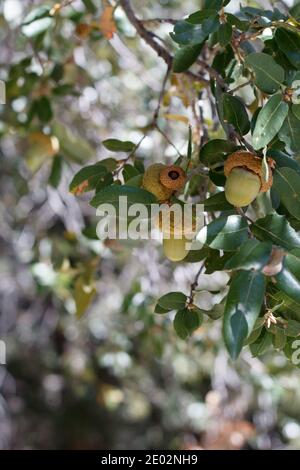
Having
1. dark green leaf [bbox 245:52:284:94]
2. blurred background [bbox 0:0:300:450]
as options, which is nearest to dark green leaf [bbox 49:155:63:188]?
blurred background [bbox 0:0:300:450]

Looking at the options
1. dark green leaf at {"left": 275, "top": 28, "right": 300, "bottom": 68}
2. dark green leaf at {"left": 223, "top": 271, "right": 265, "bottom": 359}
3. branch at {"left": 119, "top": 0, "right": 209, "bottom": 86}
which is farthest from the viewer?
branch at {"left": 119, "top": 0, "right": 209, "bottom": 86}

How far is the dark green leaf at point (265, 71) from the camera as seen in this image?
0.87 m

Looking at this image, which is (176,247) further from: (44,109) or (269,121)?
(44,109)

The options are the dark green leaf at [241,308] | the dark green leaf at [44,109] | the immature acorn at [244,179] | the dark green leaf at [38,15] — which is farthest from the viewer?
the dark green leaf at [44,109]

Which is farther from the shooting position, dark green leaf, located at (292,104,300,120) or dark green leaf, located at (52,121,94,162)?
Result: dark green leaf, located at (52,121,94,162)

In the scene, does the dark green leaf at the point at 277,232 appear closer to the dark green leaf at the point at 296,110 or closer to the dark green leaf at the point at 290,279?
the dark green leaf at the point at 290,279

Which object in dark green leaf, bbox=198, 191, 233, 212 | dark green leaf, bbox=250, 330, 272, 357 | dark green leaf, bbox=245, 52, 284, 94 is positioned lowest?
dark green leaf, bbox=250, 330, 272, 357

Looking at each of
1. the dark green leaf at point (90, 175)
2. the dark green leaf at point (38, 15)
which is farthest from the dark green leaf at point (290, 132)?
the dark green leaf at point (38, 15)

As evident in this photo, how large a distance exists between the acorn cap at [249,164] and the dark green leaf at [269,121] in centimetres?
2

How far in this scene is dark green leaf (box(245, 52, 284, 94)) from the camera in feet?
A: 2.84

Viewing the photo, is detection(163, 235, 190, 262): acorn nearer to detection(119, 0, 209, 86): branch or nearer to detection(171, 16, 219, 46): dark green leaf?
detection(171, 16, 219, 46): dark green leaf

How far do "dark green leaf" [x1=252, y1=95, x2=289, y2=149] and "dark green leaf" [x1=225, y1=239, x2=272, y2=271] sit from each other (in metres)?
0.14

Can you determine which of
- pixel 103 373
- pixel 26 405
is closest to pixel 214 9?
pixel 103 373

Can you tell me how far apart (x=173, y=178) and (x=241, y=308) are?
226 mm
